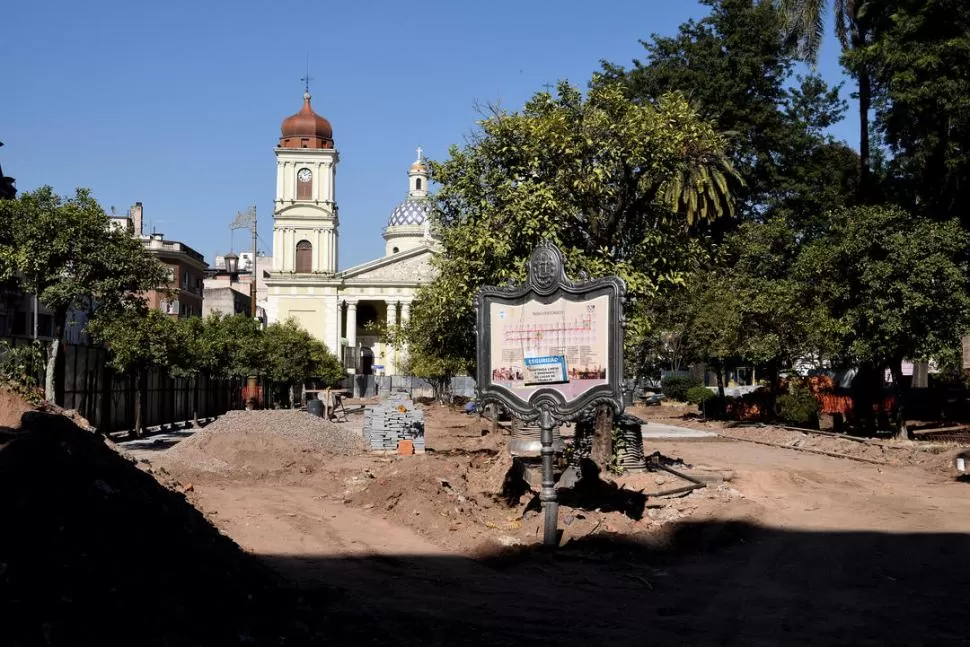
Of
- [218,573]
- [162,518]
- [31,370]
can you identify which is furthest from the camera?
[31,370]

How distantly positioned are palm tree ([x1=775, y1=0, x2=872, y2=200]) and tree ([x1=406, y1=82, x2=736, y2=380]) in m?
18.7

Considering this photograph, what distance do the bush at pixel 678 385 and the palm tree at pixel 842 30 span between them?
26.0 m

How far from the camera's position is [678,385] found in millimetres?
62188

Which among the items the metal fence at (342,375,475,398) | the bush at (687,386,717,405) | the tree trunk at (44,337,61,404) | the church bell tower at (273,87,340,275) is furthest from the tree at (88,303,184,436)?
the church bell tower at (273,87,340,275)

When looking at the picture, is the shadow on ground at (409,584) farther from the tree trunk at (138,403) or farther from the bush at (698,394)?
the bush at (698,394)

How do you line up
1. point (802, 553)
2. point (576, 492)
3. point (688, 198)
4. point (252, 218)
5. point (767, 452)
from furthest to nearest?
point (252, 218)
point (767, 452)
point (688, 198)
point (576, 492)
point (802, 553)

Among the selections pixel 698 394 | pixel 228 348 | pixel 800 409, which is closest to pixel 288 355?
pixel 228 348

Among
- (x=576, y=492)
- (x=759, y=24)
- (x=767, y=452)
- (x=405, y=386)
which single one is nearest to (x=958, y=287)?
(x=767, y=452)

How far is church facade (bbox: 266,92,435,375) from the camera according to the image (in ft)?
322

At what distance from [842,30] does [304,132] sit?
7342 centimetres

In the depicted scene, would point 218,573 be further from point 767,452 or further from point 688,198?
point 767,452

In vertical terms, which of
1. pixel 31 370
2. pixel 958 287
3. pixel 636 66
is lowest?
pixel 31 370

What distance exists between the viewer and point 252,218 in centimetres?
6650

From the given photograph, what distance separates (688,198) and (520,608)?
1759 cm
